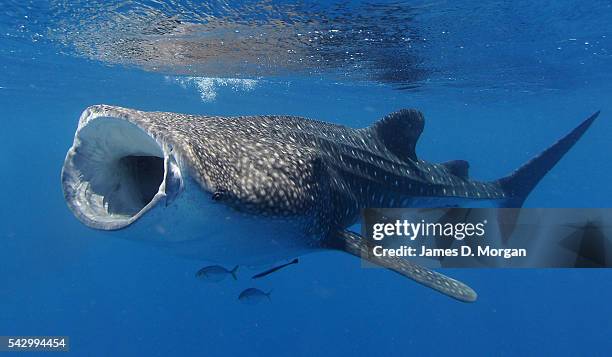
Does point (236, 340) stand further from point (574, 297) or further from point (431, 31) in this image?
point (574, 297)

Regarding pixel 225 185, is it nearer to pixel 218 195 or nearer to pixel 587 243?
pixel 218 195

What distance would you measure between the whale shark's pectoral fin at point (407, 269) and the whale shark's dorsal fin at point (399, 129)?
2.50 metres

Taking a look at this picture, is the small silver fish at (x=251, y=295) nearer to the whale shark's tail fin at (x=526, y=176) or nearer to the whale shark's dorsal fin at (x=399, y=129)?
the whale shark's dorsal fin at (x=399, y=129)

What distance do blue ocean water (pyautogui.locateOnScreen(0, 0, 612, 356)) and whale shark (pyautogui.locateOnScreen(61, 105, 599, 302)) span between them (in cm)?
475

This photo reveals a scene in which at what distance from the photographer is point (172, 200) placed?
280 cm

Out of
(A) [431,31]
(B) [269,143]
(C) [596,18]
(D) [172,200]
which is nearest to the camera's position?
(D) [172,200]

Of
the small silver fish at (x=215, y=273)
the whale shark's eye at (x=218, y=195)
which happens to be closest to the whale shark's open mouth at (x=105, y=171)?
the whale shark's eye at (x=218, y=195)

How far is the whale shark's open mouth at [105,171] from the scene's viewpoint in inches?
120

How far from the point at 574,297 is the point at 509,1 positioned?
38.4 m

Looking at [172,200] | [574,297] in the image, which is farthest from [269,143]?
[574,297]

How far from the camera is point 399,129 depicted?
22.9 feet

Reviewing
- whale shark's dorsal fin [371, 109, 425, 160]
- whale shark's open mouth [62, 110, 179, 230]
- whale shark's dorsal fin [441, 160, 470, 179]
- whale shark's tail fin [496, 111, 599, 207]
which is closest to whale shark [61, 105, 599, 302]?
whale shark's open mouth [62, 110, 179, 230]

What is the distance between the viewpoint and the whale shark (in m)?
2.96

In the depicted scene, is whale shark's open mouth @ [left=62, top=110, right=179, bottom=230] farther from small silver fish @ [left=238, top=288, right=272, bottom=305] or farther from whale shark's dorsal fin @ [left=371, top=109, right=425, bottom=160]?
small silver fish @ [left=238, top=288, right=272, bottom=305]
